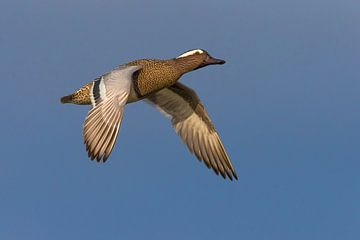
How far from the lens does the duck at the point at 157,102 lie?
506 inches

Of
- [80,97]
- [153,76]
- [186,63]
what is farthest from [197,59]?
[80,97]

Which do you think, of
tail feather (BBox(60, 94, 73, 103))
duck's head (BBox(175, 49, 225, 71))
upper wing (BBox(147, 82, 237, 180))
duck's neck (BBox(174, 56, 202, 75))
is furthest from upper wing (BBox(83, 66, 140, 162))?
upper wing (BBox(147, 82, 237, 180))

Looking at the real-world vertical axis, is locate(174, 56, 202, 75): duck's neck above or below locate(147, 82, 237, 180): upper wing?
above

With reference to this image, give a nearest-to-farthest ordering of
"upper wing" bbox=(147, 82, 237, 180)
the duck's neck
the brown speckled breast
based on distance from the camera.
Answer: the brown speckled breast, the duck's neck, "upper wing" bbox=(147, 82, 237, 180)

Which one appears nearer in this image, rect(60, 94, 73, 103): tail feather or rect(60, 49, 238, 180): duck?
rect(60, 49, 238, 180): duck

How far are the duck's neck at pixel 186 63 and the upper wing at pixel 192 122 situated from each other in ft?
3.02

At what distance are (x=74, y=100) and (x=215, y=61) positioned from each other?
280 centimetres

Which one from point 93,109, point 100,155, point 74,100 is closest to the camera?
point 100,155

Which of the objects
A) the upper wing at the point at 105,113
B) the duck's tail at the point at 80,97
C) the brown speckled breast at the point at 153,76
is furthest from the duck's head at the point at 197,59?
the upper wing at the point at 105,113

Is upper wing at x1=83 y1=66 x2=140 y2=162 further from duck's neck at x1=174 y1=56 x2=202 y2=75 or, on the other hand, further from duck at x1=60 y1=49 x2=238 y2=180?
duck's neck at x1=174 y1=56 x2=202 y2=75

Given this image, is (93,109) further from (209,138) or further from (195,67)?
(209,138)

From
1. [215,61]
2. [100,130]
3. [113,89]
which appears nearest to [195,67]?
[215,61]

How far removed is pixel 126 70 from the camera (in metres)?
14.9

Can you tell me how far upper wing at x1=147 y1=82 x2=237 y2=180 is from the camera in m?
17.4
